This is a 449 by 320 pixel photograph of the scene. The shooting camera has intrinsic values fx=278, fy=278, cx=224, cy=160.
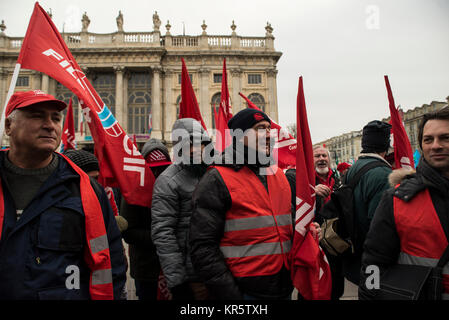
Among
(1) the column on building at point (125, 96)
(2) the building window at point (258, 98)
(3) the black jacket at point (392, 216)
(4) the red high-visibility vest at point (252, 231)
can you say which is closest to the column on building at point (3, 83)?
(1) the column on building at point (125, 96)

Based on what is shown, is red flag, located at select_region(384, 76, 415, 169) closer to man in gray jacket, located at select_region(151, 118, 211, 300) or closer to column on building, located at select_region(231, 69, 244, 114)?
man in gray jacket, located at select_region(151, 118, 211, 300)

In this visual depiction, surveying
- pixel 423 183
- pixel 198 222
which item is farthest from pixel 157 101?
pixel 423 183

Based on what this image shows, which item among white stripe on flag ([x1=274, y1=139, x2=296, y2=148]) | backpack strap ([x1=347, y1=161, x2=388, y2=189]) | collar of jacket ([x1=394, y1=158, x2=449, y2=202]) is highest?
white stripe on flag ([x1=274, y1=139, x2=296, y2=148])

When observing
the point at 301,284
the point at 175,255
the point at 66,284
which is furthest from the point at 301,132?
the point at 66,284

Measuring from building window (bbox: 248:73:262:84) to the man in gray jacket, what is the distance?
25330mm

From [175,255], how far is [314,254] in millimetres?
1040

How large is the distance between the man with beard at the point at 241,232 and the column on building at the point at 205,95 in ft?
77.7

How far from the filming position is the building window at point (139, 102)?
25.5 meters

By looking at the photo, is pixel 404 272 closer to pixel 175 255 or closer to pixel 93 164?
pixel 175 255

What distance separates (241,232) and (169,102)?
24988 mm

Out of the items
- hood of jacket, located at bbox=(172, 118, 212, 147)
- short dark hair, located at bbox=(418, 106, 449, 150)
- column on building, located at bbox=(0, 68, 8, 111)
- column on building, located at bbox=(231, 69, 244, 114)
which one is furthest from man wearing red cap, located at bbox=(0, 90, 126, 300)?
column on building, located at bbox=(0, 68, 8, 111)

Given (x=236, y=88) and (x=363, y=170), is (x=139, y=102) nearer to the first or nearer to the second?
(x=236, y=88)

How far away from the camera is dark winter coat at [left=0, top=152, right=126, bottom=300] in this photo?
1396 mm

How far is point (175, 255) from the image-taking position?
2164 mm
